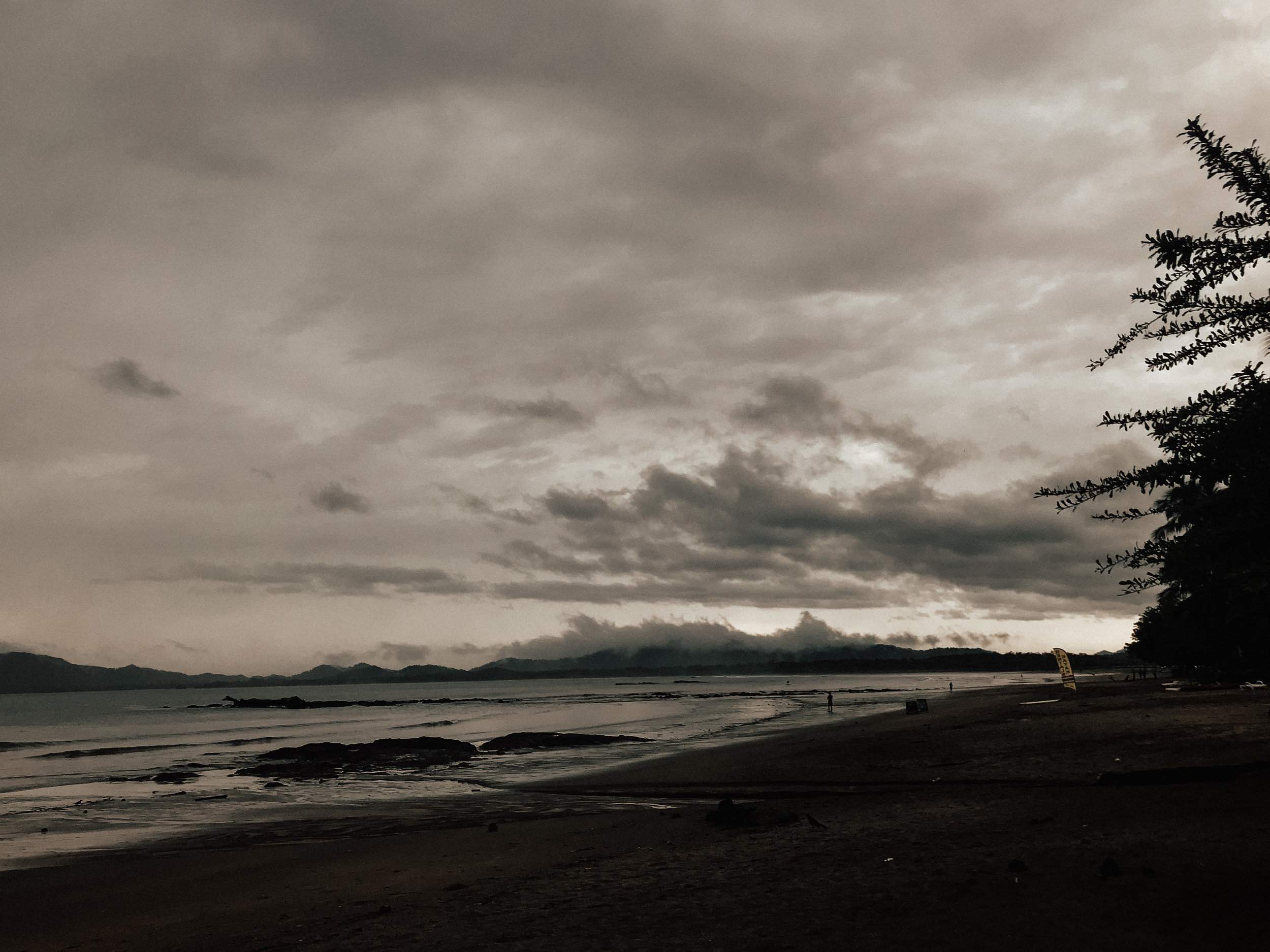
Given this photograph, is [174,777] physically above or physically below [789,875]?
below

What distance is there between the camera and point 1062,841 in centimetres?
1148

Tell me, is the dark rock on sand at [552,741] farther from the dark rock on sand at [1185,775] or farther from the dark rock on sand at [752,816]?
the dark rock on sand at [1185,775]

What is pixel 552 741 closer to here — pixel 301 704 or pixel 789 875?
pixel 789 875

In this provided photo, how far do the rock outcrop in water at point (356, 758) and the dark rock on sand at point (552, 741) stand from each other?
2.12 metres

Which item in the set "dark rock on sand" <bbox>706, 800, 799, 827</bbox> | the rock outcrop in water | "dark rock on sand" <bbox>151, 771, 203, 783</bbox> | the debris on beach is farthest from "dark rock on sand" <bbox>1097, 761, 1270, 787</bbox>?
the debris on beach

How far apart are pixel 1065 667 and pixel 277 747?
2454 inches

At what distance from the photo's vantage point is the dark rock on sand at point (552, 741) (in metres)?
52.5

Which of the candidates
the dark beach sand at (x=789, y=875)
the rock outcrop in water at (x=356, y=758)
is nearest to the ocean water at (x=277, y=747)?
the rock outcrop in water at (x=356, y=758)

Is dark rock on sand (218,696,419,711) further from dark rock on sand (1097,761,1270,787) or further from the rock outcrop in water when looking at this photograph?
dark rock on sand (1097,761,1270,787)

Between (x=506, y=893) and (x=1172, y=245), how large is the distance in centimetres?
1243

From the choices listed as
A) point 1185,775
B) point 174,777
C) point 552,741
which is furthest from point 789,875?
point 552,741

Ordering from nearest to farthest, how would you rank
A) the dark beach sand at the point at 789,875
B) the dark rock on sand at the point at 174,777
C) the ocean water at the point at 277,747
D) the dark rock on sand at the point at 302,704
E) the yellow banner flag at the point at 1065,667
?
the dark beach sand at the point at 789,875, the ocean water at the point at 277,747, the dark rock on sand at the point at 174,777, the yellow banner flag at the point at 1065,667, the dark rock on sand at the point at 302,704

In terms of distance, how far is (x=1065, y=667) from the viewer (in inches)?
2285

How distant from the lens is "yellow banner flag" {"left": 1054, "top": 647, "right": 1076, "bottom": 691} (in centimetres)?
5756
